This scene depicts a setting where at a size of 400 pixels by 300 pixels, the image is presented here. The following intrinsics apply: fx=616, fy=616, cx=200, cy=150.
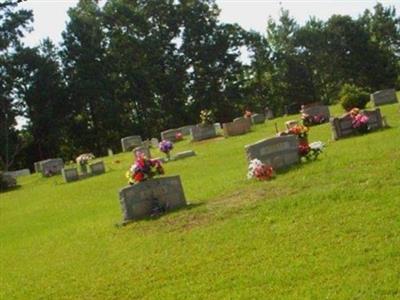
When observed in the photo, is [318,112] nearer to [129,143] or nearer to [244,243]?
[129,143]

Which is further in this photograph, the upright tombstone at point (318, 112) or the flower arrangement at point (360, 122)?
the upright tombstone at point (318, 112)

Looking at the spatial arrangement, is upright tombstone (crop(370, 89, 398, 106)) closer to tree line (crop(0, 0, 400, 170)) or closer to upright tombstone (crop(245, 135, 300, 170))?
upright tombstone (crop(245, 135, 300, 170))

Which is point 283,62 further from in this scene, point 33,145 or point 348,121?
point 348,121

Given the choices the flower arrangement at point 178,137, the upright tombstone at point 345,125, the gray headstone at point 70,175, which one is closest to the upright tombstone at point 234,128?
the flower arrangement at point 178,137

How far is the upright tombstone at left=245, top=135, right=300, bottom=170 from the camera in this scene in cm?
1519

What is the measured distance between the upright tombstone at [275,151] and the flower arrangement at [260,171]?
0.56 meters

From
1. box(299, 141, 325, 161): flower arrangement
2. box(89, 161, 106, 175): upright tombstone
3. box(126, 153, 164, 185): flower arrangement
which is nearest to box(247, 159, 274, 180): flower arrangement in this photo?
box(299, 141, 325, 161): flower arrangement

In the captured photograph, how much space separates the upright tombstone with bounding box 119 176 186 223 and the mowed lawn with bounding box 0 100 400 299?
1.51 ft

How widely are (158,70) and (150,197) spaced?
4502cm

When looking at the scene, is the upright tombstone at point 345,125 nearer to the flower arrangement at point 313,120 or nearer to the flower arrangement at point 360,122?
the flower arrangement at point 360,122

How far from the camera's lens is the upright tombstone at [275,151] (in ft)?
49.8

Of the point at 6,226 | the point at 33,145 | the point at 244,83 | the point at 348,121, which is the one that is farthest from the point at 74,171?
the point at 244,83

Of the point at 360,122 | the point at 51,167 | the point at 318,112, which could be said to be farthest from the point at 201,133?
the point at 360,122

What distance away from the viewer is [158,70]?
189 ft
